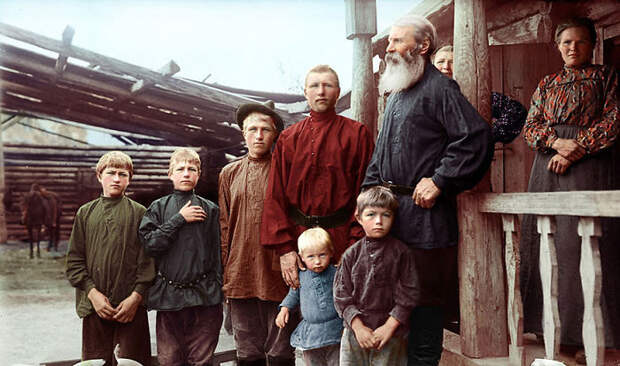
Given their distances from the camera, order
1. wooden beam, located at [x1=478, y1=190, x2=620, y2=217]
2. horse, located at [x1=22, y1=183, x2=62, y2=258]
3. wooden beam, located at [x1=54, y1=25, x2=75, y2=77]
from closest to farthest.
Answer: wooden beam, located at [x1=478, y1=190, x2=620, y2=217], wooden beam, located at [x1=54, y1=25, x2=75, y2=77], horse, located at [x1=22, y1=183, x2=62, y2=258]

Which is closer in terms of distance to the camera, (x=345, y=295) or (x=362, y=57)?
(x=345, y=295)

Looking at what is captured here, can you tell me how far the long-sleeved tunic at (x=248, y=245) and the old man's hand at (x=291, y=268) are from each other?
21 cm

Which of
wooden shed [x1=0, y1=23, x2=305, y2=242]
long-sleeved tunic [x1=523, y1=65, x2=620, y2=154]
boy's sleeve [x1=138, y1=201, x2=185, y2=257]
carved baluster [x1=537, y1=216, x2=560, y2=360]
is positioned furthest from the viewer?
wooden shed [x1=0, y1=23, x2=305, y2=242]

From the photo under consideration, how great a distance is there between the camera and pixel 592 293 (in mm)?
2621

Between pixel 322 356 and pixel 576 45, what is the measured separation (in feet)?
7.15

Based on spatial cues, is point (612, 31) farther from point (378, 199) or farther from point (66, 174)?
point (66, 174)

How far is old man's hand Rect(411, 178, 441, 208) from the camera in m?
2.77

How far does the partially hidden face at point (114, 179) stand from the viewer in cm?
346

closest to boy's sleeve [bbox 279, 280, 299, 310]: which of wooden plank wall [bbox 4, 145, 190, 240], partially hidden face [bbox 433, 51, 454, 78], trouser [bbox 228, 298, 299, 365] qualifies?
trouser [bbox 228, 298, 299, 365]

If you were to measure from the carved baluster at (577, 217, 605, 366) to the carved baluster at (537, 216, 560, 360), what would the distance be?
221mm

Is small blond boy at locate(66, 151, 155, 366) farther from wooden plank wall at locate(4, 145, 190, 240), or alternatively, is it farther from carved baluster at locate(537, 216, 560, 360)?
wooden plank wall at locate(4, 145, 190, 240)

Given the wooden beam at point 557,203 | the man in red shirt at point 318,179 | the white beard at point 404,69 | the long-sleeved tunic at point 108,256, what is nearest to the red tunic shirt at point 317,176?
the man in red shirt at point 318,179

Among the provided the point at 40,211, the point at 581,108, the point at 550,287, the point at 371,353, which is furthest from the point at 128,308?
the point at 40,211

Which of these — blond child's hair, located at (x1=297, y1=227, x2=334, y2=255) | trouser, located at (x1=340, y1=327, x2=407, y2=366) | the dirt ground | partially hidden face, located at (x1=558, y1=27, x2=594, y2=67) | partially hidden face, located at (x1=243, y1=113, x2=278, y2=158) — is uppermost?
partially hidden face, located at (x1=558, y1=27, x2=594, y2=67)
